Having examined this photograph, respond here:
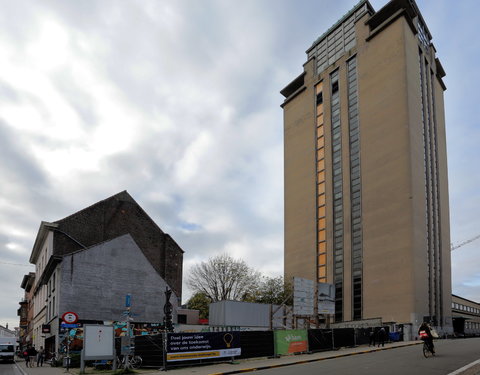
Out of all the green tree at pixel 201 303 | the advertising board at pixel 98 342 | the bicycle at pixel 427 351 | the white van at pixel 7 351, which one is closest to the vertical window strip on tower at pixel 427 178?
the green tree at pixel 201 303

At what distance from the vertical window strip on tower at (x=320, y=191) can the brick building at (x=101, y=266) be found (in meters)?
26.8

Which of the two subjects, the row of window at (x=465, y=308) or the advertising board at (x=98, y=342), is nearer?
the advertising board at (x=98, y=342)

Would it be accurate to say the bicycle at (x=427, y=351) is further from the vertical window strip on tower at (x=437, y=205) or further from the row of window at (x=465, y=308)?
the row of window at (x=465, y=308)

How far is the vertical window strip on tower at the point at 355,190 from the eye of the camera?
204ft

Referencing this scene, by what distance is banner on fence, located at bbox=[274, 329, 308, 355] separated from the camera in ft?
77.9

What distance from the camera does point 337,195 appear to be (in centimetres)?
6925

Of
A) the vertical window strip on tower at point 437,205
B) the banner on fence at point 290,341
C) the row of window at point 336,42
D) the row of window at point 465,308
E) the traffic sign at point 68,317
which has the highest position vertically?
the row of window at point 336,42

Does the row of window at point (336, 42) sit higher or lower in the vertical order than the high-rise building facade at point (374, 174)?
higher

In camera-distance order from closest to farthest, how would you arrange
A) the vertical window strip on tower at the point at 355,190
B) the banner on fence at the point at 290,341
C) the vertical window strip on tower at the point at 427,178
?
the banner on fence at the point at 290,341 < the vertical window strip on tower at the point at 427,178 < the vertical window strip on tower at the point at 355,190

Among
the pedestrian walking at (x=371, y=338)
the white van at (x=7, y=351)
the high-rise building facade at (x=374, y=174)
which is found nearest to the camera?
the pedestrian walking at (x=371, y=338)

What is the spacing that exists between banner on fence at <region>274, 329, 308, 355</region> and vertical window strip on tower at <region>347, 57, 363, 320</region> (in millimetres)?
37942

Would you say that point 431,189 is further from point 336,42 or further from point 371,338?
point 371,338

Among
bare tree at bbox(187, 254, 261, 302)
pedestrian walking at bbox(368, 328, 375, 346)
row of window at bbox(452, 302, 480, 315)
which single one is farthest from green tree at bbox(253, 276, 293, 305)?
row of window at bbox(452, 302, 480, 315)

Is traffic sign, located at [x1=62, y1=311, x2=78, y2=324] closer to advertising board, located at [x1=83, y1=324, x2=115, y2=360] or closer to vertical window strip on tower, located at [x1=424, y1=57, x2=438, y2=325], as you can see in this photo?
advertising board, located at [x1=83, y1=324, x2=115, y2=360]
